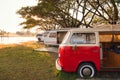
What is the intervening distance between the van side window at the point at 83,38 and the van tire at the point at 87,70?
2.79 feet

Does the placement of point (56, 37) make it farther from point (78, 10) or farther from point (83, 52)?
point (83, 52)

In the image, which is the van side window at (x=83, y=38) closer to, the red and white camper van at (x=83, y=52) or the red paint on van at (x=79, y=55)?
the red and white camper van at (x=83, y=52)

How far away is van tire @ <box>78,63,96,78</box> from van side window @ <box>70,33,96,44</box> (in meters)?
0.85

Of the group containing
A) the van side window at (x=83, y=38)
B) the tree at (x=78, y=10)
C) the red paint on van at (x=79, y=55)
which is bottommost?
the red paint on van at (x=79, y=55)

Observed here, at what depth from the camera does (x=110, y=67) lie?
1049 centimetres

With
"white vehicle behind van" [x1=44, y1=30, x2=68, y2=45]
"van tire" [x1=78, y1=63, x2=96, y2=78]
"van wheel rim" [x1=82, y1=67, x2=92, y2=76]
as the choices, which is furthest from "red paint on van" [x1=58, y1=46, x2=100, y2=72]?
"white vehicle behind van" [x1=44, y1=30, x2=68, y2=45]

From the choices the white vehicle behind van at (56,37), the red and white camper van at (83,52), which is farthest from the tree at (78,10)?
the red and white camper van at (83,52)

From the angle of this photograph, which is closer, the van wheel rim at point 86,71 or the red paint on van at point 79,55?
the red paint on van at point 79,55

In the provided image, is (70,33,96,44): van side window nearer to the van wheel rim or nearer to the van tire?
the van tire

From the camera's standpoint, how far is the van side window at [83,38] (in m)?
10.3

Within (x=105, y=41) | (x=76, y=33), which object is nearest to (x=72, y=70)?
(x=76, y=33)

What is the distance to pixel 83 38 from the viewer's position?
1038cm

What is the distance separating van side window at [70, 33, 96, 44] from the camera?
1028cm

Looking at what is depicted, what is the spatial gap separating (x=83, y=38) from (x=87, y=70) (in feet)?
3.92
